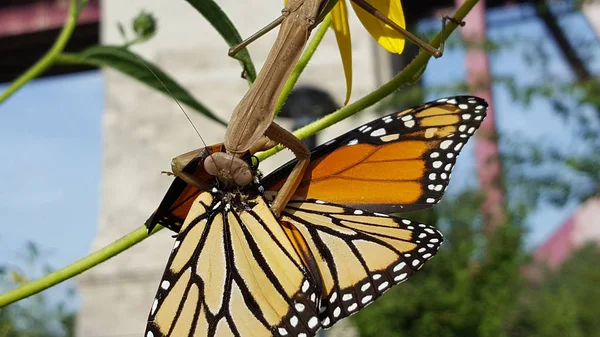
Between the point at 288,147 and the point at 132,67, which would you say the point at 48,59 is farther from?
the point at 288,147

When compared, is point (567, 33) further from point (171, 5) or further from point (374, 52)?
point (171, 5)

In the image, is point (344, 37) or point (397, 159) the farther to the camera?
point (397, 159)

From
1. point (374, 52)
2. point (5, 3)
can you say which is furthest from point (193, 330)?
point (5, 3)

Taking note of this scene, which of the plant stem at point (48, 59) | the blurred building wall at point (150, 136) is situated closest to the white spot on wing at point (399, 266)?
the plant stem at point (48, 59)

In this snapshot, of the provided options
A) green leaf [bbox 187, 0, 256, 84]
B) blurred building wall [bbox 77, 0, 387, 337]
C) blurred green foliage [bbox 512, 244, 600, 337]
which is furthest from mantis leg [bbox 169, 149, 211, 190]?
blurred building wall [bbox 77, 0, 387, 337]

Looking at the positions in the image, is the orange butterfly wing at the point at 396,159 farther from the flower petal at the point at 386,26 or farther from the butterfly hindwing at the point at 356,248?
the flower petal at the point at 386,26

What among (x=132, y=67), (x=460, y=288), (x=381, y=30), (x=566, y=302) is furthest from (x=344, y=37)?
(x=566, y=302)
